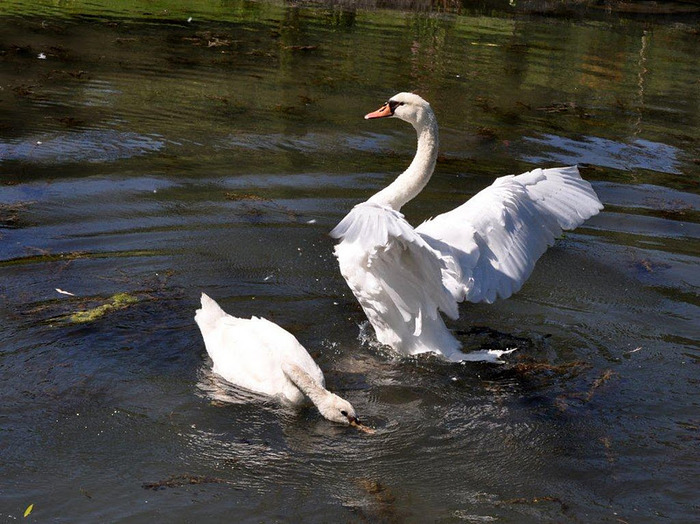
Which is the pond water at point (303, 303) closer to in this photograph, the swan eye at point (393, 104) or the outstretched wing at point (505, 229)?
the outstretched wing at point (505, 229)

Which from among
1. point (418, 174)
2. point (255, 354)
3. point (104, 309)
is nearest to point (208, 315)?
point (255, 354)

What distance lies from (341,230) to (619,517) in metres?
2.02

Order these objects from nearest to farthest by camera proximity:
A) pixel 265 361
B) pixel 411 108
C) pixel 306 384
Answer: pixel 306 384, pixel 265 361, pixel 411 108

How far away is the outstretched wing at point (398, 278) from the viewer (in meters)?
5.64

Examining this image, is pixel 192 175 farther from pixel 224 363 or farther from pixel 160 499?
pixel 160 499

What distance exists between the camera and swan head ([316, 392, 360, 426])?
5.32 meters

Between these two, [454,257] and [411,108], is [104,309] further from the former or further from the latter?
[411,108]

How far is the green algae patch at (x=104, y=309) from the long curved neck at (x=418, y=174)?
187 cm

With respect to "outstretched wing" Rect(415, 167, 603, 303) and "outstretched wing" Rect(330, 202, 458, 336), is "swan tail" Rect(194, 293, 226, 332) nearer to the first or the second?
"outstretched wing" Rect(330, 202, 458, 336)

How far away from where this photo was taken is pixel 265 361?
5.79 m

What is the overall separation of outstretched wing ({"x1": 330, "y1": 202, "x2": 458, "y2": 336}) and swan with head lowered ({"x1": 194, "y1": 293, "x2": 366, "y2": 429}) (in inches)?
25.6

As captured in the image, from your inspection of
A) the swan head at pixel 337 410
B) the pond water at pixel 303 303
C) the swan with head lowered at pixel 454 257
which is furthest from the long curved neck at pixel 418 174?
the swan head at pixel 337 410

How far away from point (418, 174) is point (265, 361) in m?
1.87

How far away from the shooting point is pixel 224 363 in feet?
19.4
